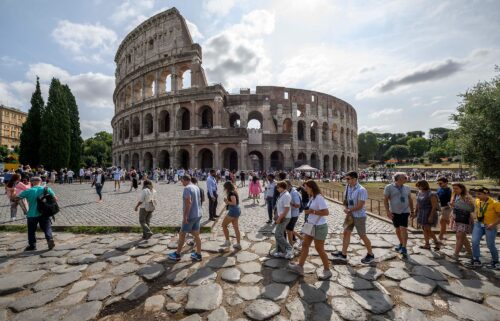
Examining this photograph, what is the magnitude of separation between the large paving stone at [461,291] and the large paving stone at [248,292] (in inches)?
108

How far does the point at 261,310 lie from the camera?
114 inches

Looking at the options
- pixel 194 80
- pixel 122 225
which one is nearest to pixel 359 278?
pixel 122 225

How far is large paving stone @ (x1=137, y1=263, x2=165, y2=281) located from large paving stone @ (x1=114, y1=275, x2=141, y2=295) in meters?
0.12

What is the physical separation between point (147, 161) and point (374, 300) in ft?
99.1

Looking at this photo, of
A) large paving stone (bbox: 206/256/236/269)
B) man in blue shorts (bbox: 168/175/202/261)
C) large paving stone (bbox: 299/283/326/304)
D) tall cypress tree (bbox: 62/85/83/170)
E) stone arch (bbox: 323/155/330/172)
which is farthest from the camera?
stone arch (bbox: 323/155/330/172)

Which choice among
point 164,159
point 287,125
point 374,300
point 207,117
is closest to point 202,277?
point 374,300

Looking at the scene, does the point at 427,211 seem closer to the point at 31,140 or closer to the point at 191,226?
the point at 191,226

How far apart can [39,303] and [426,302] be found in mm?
5097

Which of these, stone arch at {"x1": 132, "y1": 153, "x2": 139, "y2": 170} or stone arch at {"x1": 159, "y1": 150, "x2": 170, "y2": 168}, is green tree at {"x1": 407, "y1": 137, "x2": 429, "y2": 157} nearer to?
stone arch at {"x1": 159, "y1": 150, "x2": 170, "y2": 168}

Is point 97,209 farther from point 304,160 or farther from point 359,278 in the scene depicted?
point 304,160

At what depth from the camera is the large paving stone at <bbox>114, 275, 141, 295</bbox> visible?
3.35 metres

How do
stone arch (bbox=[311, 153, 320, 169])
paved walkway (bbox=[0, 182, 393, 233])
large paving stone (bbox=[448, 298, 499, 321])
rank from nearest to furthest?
large paving stone (bbox=[448, 298, 499, 321]) < paved walkway (bbox=[0, 182, 393, 233]) < stone arch (bbox=[311, 153, 320, 169])

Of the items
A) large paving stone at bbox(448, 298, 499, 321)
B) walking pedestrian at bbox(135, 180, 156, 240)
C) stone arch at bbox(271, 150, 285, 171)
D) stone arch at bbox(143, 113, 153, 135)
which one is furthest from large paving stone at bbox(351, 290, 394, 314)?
stone arch at bbox(143, 113, 153, 135)

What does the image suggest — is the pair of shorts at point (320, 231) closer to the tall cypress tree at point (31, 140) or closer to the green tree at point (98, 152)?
the tall cypress tree at point (31, 140)
